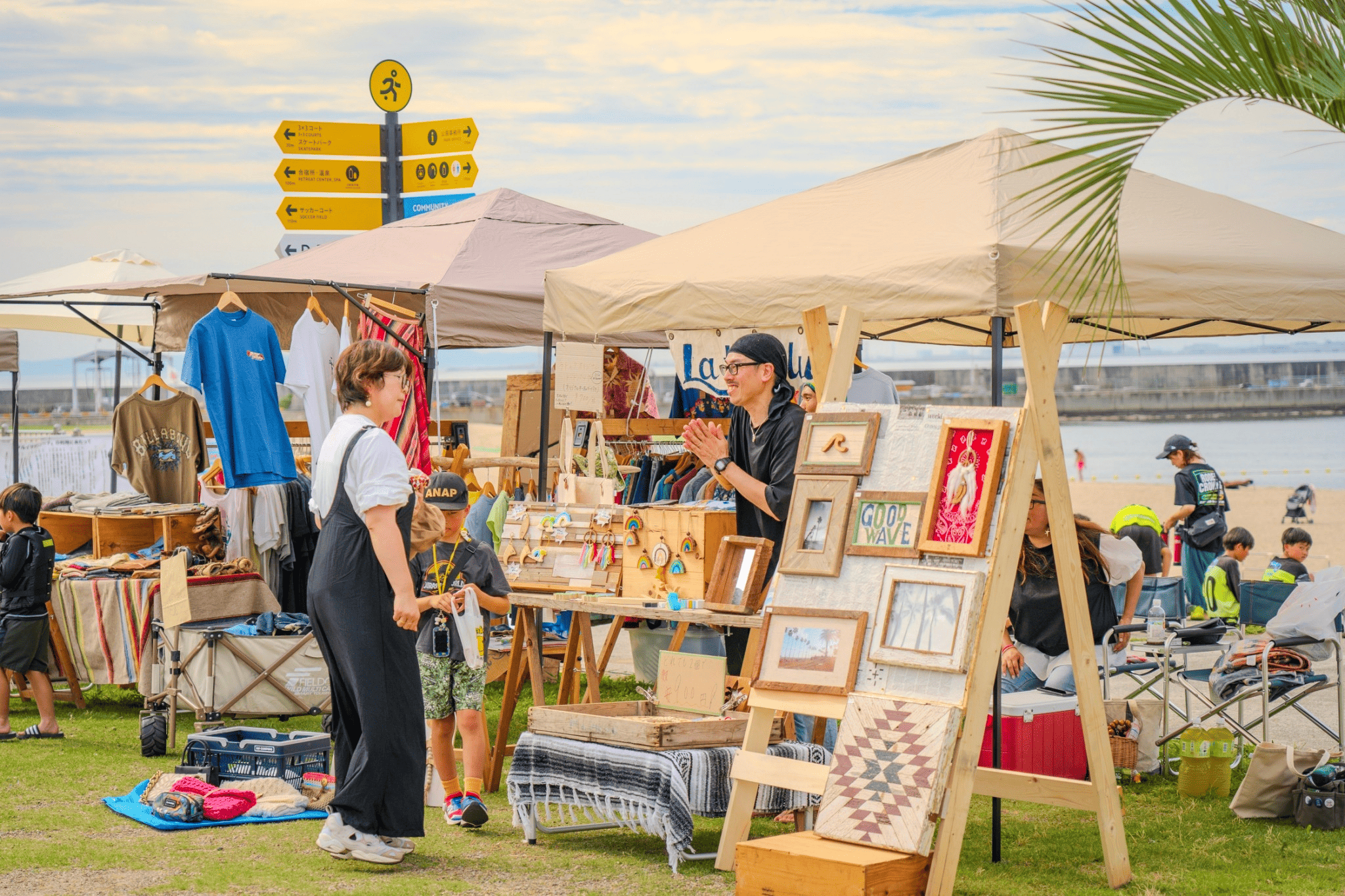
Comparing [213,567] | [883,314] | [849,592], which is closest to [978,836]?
[849,592]

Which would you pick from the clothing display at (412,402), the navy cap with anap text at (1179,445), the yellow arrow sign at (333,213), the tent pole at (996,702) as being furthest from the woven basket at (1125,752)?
the yellow arrow sign at (333,213)

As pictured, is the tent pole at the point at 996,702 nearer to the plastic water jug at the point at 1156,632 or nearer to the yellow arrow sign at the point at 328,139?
the plastic water jug at the point at 1156,632

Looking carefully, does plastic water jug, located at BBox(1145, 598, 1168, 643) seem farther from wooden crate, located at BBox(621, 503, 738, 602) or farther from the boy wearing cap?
the boy wearing cap

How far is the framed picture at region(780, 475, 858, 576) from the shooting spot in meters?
4.41

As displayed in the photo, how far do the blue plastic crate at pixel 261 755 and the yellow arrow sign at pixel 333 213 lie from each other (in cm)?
573

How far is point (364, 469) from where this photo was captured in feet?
14.6

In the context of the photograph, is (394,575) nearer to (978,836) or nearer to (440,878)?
(440,878)

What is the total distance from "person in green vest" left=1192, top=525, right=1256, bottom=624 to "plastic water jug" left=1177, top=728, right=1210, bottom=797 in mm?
4871

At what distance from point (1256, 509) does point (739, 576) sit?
80.3ft

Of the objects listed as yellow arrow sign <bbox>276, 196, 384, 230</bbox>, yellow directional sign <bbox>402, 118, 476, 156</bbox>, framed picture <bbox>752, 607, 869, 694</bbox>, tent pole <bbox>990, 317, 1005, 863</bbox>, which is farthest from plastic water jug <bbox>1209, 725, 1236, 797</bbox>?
yellow arrow sign <bbox>276, 196, 384, 230</bbox>

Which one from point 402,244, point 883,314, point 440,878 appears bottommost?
point 440,878

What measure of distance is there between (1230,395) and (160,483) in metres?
79.4

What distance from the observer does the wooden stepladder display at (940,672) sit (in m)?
3.94

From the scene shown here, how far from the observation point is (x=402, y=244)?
8859 millimetres
